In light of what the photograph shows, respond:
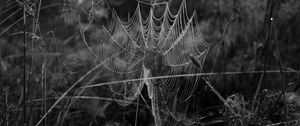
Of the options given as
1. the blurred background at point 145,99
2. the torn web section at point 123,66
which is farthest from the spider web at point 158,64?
the blurred background at point 145,99

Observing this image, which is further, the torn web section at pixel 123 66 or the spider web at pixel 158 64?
the torn web section at pixel 123 66

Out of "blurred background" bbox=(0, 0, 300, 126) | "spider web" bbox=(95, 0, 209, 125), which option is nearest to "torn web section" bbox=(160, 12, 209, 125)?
"spider web" bbox=(95, 0, 209, 125)

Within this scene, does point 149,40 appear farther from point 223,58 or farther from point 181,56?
point 223,58

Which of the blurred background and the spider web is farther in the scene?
the blurred background

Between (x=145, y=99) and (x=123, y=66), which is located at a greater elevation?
(x=123, y=66)

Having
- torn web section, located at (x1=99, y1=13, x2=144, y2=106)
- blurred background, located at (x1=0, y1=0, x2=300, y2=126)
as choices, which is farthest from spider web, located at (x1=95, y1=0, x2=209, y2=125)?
blurred background, located at (x1=0, y1=0, x2=300, y2=126)

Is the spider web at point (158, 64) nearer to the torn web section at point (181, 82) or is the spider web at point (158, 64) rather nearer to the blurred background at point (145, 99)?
the torn web section at point (181, 82)

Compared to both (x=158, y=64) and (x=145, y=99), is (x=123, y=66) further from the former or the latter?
(x=158, y=64)

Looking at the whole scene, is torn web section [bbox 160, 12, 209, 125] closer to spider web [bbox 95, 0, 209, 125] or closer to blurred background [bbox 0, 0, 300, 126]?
spider web [bbox 95, 0, 209, 125]

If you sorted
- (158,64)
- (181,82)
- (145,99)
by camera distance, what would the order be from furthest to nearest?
(145,99) → (181,82) → (158,64)

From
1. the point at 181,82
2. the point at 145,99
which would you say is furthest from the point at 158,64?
the point at 145,99

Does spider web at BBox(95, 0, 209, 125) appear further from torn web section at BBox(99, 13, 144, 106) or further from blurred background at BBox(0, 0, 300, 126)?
Result: blurred background at BBox(0, 0, 300, 126)

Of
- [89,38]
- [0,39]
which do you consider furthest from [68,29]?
[0,39]
